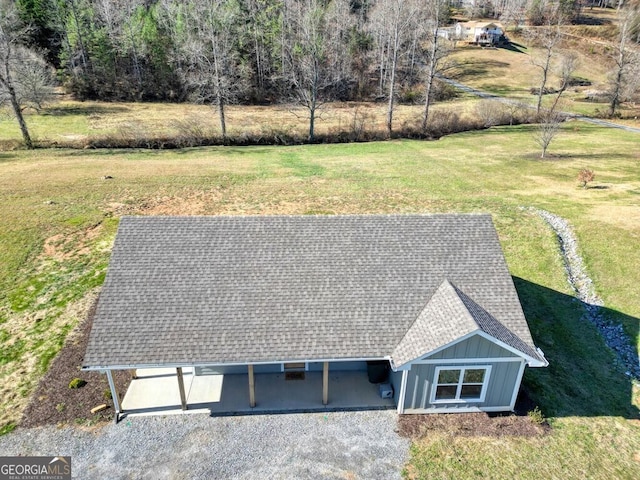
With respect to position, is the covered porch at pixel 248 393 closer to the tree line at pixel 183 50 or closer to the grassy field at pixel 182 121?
the grassy field at pixel 182 121

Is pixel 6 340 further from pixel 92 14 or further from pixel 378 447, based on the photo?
pixel 92 14

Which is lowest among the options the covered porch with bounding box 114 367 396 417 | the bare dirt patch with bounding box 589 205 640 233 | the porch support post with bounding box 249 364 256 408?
the bare dirt patch with bounding box 589 205 640 233

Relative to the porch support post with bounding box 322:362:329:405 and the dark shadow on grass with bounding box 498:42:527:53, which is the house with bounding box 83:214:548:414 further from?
the dark shadow on grass with bounding box 498:42:527:53

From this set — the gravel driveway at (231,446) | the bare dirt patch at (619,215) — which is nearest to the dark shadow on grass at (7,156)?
the gravel driveway at (231,446)

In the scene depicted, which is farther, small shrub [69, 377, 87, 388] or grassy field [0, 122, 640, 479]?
small shrub [69, 377, 87, 388]

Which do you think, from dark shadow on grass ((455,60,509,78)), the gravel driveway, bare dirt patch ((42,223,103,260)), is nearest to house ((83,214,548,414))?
the gravel driveway

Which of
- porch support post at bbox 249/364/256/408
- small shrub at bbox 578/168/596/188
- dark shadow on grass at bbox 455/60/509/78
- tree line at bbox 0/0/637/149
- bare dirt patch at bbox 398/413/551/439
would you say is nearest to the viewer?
bare dirt patch at bbox 398/413/551/439
